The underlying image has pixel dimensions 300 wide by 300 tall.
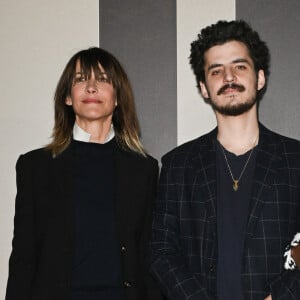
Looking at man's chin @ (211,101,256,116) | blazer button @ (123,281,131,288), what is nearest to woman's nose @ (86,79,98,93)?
man's chin @ (211,101,256,116)

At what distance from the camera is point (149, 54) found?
2570 millimetres

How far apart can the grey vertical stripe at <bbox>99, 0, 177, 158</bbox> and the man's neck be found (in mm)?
547

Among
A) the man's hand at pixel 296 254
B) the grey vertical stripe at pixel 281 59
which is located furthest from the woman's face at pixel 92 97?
the man's hand at pixel 296 254

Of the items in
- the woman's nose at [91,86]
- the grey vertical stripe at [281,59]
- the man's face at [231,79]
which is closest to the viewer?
the man's face at [231,79]

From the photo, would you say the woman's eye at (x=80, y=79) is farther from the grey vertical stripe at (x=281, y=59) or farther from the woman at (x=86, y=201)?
the grey vertical stripe at (x=281, y=59)

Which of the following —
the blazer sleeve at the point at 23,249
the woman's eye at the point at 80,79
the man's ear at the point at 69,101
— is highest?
the woman's eye at the point at 80,79

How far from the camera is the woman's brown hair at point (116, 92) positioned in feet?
7.17

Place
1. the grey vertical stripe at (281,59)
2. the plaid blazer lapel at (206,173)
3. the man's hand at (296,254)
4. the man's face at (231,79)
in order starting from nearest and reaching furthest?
1. the man's hand at (296,254)
2. the plaid blazer lapel at (206,173)
3. the man's face at (231,79)
4. the grey vertical stripe at (281,59)

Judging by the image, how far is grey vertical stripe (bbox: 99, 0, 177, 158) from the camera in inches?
100

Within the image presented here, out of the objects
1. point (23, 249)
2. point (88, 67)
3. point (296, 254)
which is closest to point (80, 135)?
point (88, 67)

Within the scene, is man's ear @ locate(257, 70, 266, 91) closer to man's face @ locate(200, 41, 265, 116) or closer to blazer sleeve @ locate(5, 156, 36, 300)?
man's face @ locate(200, 41, 265, 116)

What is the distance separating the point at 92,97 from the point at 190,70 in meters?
0.64

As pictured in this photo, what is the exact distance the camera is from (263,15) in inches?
98.8

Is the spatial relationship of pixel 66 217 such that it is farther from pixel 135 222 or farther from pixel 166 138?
pixel 166 138
